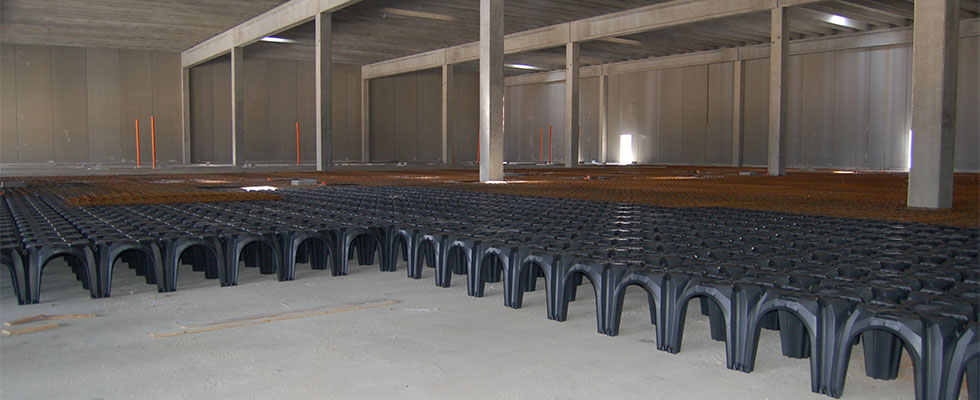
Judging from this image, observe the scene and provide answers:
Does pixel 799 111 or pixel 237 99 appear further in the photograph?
pixel 799 111

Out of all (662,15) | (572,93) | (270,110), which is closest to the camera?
(662,15)

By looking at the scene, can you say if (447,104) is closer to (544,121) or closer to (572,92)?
(572,92)

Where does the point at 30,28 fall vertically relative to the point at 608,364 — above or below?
above

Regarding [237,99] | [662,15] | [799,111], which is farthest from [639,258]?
[799,111]

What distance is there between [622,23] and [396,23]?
303 inches

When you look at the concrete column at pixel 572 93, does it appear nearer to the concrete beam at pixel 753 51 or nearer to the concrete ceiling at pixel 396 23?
the concrete ceiling at pixel 396 23

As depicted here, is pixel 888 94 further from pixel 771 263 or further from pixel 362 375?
pixel 362 375

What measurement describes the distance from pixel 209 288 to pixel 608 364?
9.28 ft

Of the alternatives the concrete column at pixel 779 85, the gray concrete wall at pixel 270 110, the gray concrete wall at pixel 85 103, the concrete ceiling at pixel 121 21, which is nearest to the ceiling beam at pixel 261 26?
the concrete ceiling at pixel 121 21

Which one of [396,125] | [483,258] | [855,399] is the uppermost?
[396,125]

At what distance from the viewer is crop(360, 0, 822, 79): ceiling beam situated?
64.6 ft

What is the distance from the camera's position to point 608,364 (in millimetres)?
2947

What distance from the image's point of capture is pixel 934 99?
288 inches

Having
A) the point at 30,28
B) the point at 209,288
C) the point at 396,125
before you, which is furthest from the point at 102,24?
the point at 209,288
